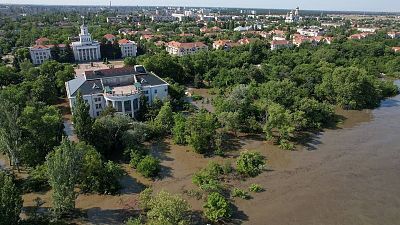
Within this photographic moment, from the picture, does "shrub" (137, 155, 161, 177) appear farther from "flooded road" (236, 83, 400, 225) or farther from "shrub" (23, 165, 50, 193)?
"flooded road" (236, 83, 400, 225)

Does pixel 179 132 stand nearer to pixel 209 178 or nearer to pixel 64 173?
pixel 209 178

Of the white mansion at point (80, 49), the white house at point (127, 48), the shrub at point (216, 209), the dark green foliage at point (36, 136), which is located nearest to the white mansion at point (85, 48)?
the white mansion at point (80, 49)

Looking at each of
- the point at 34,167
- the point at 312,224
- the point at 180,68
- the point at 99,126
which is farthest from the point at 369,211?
the point at 180,68

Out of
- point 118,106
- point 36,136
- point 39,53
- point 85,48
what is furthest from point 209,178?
point 39,53

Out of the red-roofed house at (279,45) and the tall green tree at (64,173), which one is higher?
the red-roofed house at (279,45)

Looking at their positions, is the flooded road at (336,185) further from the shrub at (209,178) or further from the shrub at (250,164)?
the shrub at (209,178)
